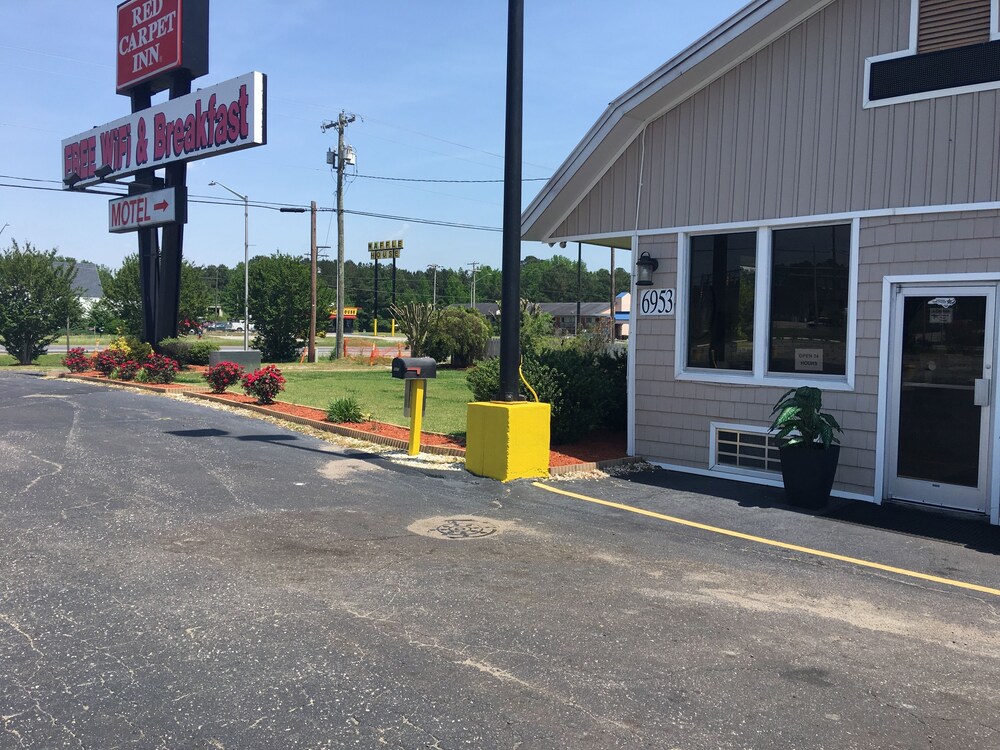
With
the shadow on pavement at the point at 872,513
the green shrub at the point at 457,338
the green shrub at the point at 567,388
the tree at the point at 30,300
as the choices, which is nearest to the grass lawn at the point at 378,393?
the green shrub at the point at 567,388

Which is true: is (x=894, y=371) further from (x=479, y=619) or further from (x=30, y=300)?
(x=30, y=300)

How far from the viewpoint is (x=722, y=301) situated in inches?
368

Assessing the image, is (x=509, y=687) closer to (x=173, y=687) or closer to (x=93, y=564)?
(x=173, y=687)

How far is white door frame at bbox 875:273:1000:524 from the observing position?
7.24m

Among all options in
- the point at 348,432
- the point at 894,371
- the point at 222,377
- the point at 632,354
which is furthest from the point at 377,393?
the point at 894,371

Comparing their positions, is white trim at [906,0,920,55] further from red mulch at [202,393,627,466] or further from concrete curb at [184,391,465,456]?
concrete curb at [184,391,465,456]

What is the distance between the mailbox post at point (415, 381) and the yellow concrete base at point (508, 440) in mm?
1057

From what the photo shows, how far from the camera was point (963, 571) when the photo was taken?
584 centimetres

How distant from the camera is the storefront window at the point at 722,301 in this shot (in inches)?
358

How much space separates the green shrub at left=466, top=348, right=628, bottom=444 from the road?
2.00 meters

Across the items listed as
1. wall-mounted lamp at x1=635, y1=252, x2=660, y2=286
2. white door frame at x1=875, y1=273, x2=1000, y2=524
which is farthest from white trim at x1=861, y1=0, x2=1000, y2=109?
wall-mounted lamp at x1=635, y1=252, x2=660, y2=286

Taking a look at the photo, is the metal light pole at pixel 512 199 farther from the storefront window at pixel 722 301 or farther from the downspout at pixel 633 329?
the storefront window at pixel 722 301

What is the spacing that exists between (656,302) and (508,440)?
8.82 ft

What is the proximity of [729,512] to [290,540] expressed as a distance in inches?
159
